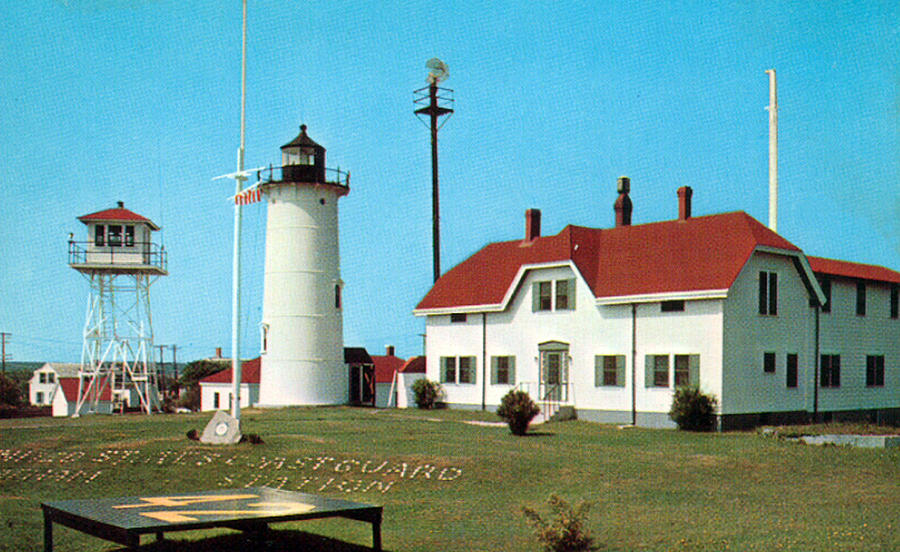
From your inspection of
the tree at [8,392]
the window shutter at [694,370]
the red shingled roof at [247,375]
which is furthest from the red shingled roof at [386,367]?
the tree at [8,392]

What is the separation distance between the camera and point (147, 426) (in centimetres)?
2919

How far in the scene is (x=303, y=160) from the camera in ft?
140

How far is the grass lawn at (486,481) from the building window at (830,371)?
7421 millimetres

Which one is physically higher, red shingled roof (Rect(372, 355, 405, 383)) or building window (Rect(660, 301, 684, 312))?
building window (Rect(660, 301, 684, 312))

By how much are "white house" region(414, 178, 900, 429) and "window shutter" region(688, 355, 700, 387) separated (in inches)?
1.4

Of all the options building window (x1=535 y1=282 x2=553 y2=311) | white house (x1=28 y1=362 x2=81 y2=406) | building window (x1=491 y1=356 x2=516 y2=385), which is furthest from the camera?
white house (x1=28 y1=362 x2=81 y2=406)

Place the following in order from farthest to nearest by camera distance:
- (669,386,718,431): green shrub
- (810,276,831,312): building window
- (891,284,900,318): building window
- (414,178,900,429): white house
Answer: (891,284,900,318): building window
(810,276,831,312): building window
(414,178,900,429): white house
(669,386,718,431): green shrub

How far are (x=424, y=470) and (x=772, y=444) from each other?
33.3 ft

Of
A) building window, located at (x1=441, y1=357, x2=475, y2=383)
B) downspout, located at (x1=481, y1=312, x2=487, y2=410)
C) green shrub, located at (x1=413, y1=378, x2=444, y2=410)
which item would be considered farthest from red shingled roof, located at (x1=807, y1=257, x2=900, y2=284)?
green shrub, located at (x1=413, y1=378, x2=444, y2=410)

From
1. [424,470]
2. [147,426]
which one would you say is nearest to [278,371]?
[147,426]

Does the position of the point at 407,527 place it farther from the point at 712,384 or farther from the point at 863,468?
the point at 712,384

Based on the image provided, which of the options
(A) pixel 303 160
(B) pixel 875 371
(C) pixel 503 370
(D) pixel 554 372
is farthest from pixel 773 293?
(A) pixel 303 160

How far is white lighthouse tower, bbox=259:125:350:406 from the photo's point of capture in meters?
41.5

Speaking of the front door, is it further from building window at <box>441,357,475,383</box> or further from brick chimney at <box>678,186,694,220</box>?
brick chimney at <box>678,186,694,220</box>
